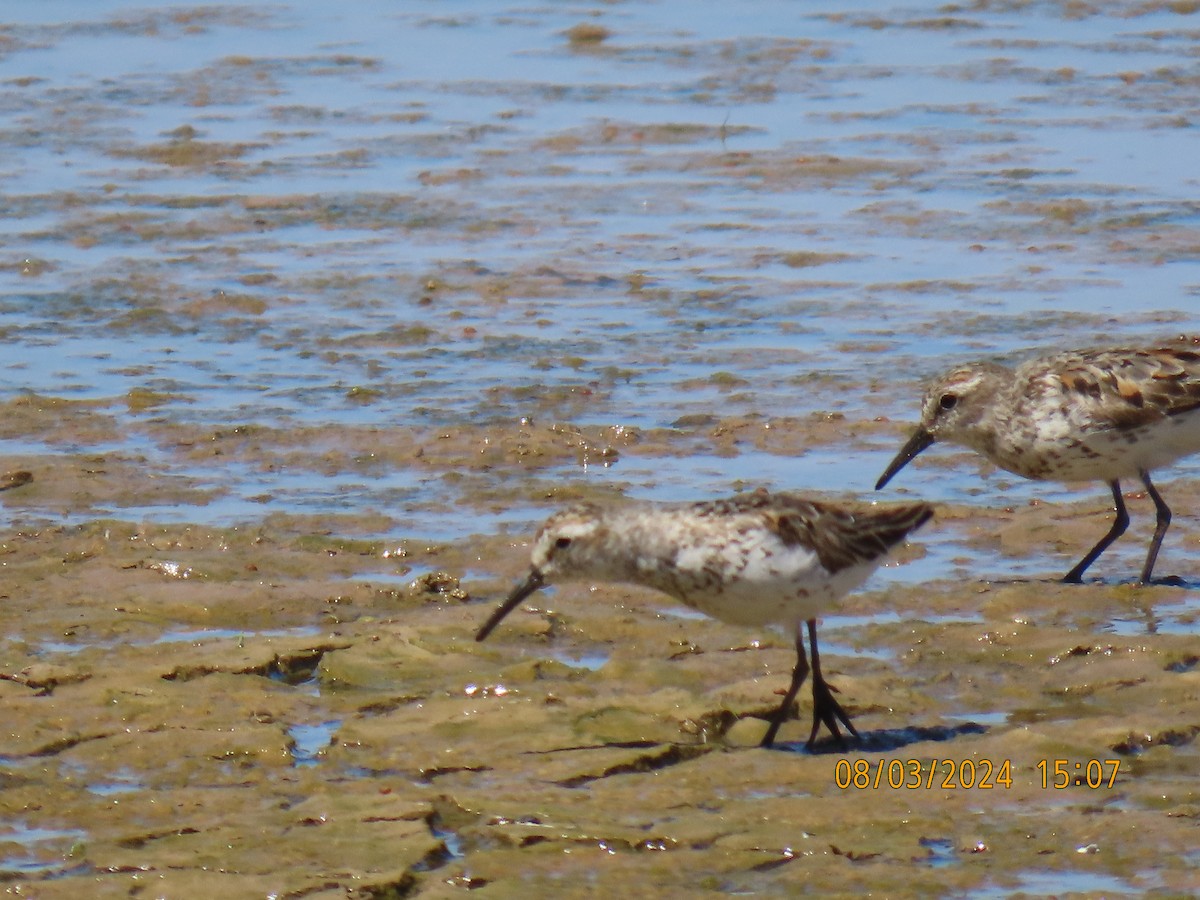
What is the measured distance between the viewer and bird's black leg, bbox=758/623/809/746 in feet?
25.0

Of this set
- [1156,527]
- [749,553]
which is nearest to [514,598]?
[749,553]

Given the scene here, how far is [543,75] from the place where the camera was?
72.3 ft

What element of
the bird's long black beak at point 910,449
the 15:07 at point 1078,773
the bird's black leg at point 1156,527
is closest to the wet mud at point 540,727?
the 15:07 at point 1078,773

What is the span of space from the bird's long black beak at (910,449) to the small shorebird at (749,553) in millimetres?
2199

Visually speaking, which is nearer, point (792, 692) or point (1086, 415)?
point (792, 692)

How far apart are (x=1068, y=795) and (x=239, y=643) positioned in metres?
3.42

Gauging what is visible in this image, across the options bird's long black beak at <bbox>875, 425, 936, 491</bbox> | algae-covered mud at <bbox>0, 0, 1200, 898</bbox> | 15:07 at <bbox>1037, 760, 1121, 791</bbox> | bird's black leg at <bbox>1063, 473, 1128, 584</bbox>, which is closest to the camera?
algae-covered mud at <bbox>0, 0, 1200, 898</bbox>

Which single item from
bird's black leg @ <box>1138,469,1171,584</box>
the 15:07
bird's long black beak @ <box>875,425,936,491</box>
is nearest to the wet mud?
the 15:07

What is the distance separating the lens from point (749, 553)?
7348 mm

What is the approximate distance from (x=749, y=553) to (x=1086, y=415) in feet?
8.96

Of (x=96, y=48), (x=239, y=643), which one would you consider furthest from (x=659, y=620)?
(x=96, y=48)

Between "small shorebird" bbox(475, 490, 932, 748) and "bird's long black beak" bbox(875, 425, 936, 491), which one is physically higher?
"small shorebird" bbox(475, 490, 932, 748)

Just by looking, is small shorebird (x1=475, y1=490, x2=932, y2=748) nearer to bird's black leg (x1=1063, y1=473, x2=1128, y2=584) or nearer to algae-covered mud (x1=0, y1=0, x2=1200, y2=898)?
algae-covered mud (x1=0, y1=0, x2=1200, y2=898)

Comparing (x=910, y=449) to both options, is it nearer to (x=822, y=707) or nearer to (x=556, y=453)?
(x=556, y=453)
